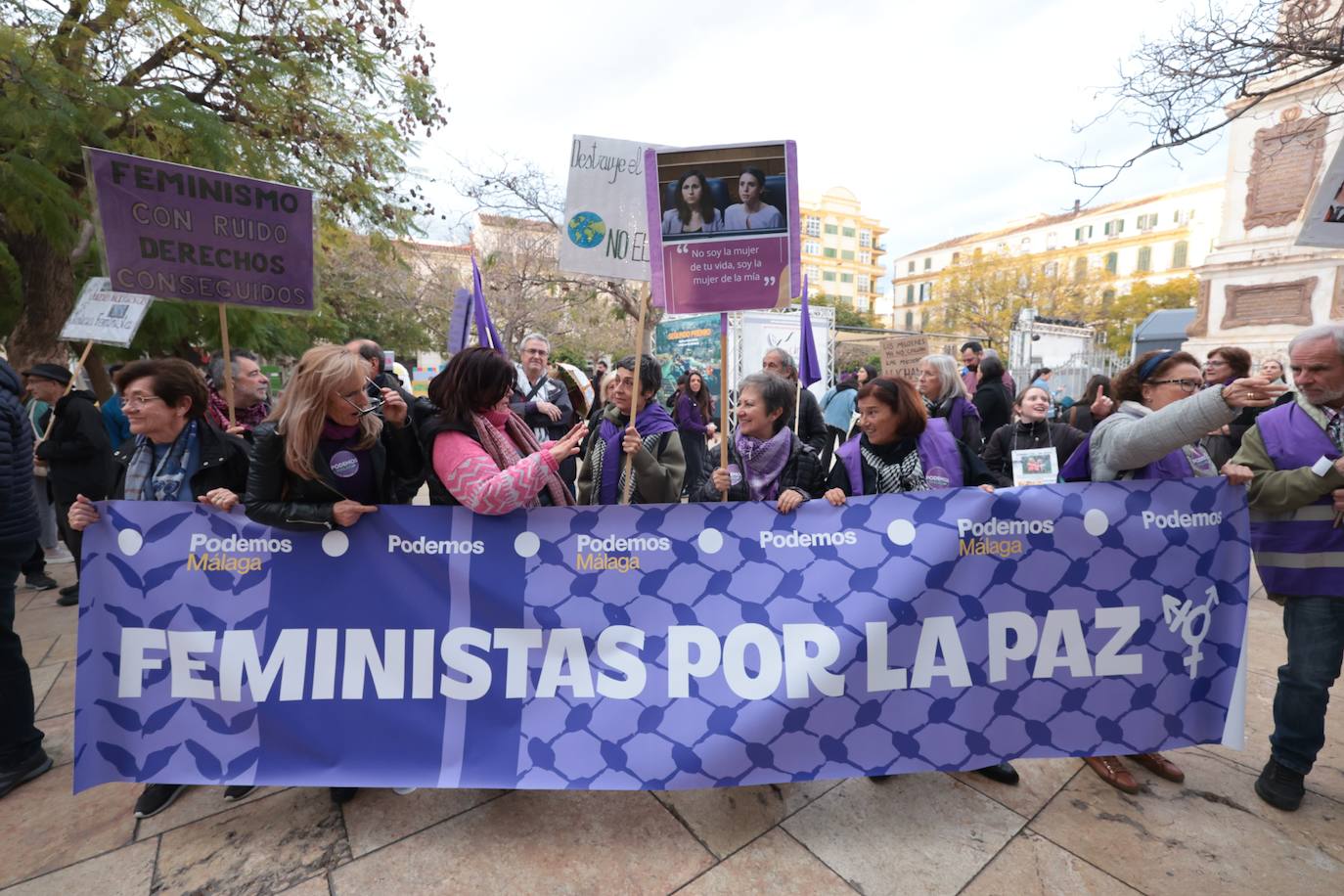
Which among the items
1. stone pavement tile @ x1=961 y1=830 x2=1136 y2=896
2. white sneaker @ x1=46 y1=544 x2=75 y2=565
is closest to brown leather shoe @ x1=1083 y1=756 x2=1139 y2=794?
stone pavement tile @ x1=961 y1=830 x2=1136 y2=896

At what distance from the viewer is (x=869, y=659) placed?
2.30 meters

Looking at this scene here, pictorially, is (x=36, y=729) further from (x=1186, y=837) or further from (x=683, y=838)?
(x=1186, y=837)

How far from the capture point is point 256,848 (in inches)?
88.5

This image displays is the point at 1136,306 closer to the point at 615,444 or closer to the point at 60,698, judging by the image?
the point at 615,444

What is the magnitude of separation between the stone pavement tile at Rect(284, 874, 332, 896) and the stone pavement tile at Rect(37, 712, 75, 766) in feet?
5.06

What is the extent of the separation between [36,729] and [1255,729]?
5551mm

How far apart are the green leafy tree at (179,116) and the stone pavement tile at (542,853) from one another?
6239 millimetres

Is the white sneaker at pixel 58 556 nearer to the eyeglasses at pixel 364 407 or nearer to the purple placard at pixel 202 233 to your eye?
the purple placard at pixel 202 233

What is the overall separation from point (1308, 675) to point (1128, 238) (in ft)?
244

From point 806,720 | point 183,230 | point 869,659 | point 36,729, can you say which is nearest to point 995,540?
point 869,659

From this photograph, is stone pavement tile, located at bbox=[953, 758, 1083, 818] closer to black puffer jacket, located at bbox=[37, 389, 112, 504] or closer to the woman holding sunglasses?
the woman holding sunglasses

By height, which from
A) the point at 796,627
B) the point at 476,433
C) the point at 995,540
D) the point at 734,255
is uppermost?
the point at 734,255

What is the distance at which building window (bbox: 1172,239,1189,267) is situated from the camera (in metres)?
55.4

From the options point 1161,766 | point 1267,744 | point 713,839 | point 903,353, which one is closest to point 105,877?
point 713,839
